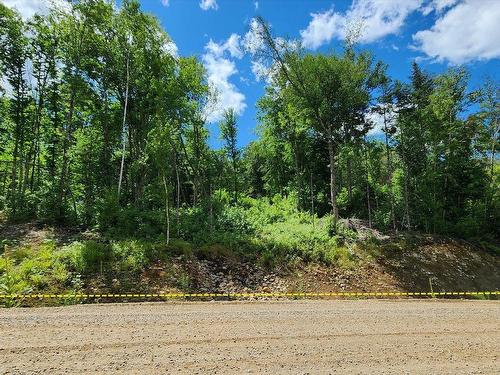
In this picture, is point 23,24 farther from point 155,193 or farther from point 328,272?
point 328,272

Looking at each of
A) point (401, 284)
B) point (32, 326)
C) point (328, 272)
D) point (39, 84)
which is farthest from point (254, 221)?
point (39, 84)

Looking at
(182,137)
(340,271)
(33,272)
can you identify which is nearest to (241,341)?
(33,272)

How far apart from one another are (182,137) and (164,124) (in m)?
6.37

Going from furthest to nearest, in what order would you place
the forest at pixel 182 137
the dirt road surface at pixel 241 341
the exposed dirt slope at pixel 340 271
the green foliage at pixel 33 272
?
1. the forest at pixel 182 137
2. the exposed dirt slope at pixel 340 271
3. the green foliage at pixel 33 272
4. the dirt road surface at pixel 241 341

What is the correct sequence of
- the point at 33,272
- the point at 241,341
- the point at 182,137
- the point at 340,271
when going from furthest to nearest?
1. the point at 182,137
2. the point at 340,271
3. the point at 33,272
4. the point at 241,341

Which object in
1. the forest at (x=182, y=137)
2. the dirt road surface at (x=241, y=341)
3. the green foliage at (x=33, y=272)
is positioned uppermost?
the forest at (x=182, y=137)

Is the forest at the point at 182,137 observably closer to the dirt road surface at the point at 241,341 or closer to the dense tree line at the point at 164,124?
the dense tree line at the point at 164,124

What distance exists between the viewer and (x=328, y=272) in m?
14.4

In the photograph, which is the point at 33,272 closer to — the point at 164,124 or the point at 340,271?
the point at 164,124

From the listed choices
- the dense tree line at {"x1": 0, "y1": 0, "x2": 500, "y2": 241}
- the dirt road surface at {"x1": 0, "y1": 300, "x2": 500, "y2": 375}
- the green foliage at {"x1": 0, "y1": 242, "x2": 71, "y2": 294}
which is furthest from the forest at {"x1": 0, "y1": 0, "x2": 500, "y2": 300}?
the dirt road surface at {"x1": 0, "y1": 300, "x2": 500, "y2": 375}

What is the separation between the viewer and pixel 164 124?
50.0ft

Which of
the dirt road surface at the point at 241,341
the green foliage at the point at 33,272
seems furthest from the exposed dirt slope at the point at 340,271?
the dirt road surface at the point at 241,341

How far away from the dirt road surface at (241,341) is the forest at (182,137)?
6254 millimetres

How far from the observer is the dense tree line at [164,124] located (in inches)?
691
